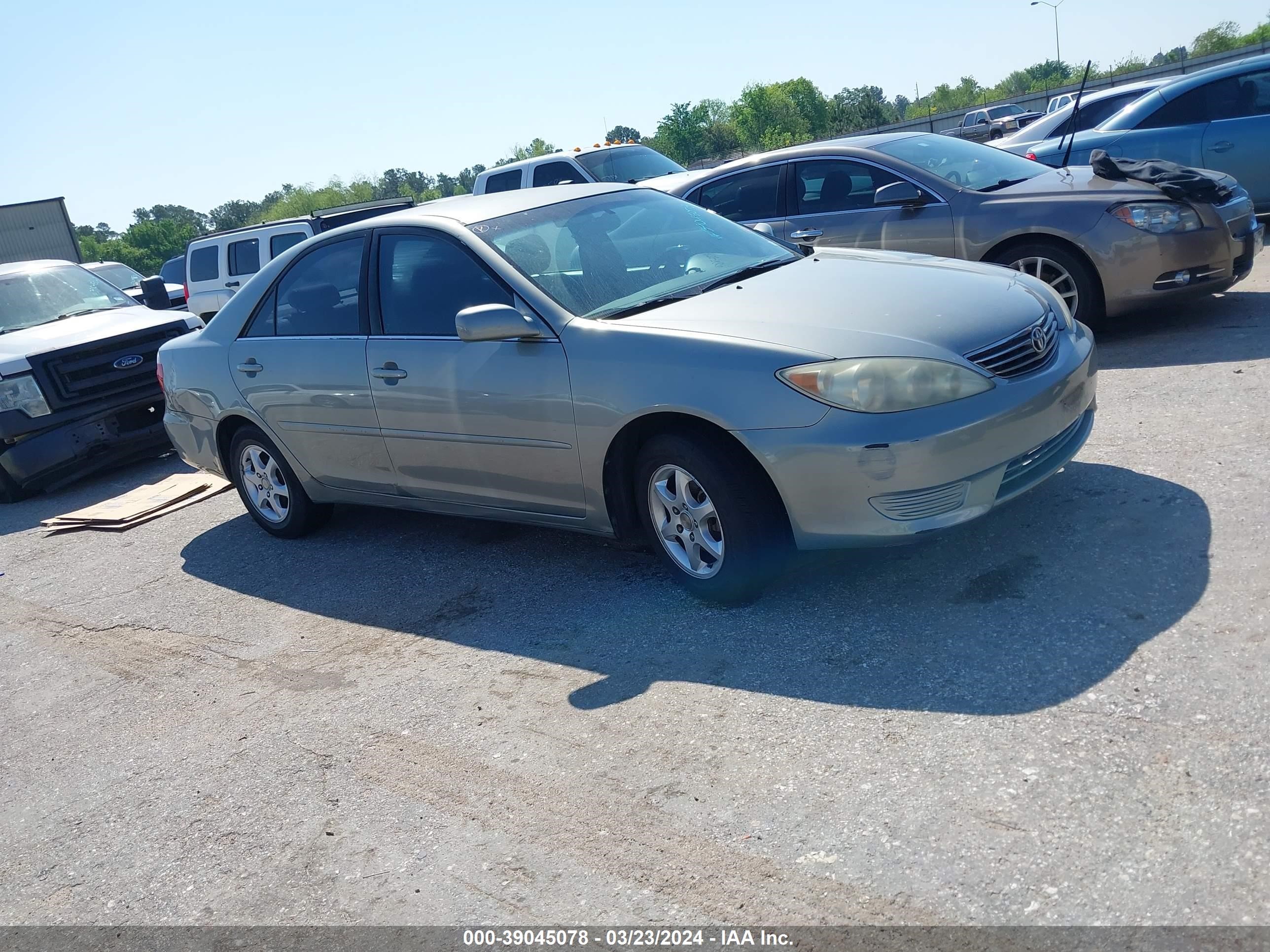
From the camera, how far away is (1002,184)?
7.78 metres

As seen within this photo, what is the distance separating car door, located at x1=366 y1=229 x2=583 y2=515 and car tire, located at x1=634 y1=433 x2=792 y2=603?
404 mm

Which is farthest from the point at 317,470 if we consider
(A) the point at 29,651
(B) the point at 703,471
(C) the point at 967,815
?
(C) the point at 967,815

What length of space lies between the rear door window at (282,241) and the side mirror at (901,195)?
867 centimetres

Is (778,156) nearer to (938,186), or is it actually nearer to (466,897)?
(938,186)

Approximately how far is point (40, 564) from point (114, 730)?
321 cm

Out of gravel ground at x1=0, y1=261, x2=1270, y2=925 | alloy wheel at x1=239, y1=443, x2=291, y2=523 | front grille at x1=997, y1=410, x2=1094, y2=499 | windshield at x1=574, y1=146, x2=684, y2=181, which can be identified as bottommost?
gravel ground at x1=0, y1=261, x2=1270, y2=925

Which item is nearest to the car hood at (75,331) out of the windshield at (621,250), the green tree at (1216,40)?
the windshield at (621,250)

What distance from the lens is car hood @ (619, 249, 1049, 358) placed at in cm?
408

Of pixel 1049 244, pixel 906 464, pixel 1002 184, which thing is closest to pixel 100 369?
pixel 1002 184

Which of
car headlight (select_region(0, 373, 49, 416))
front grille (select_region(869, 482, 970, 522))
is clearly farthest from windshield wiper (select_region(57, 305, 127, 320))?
front grille (select_region(869, 482, 970, 522))

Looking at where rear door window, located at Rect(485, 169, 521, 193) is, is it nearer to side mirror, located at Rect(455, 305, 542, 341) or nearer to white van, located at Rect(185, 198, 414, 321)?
white van, located at Rect(185, 198, 414, 321)

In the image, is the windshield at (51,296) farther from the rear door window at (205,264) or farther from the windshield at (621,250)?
the windshield at (621,250)

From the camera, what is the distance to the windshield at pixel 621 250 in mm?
4871

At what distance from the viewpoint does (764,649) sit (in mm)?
4051
